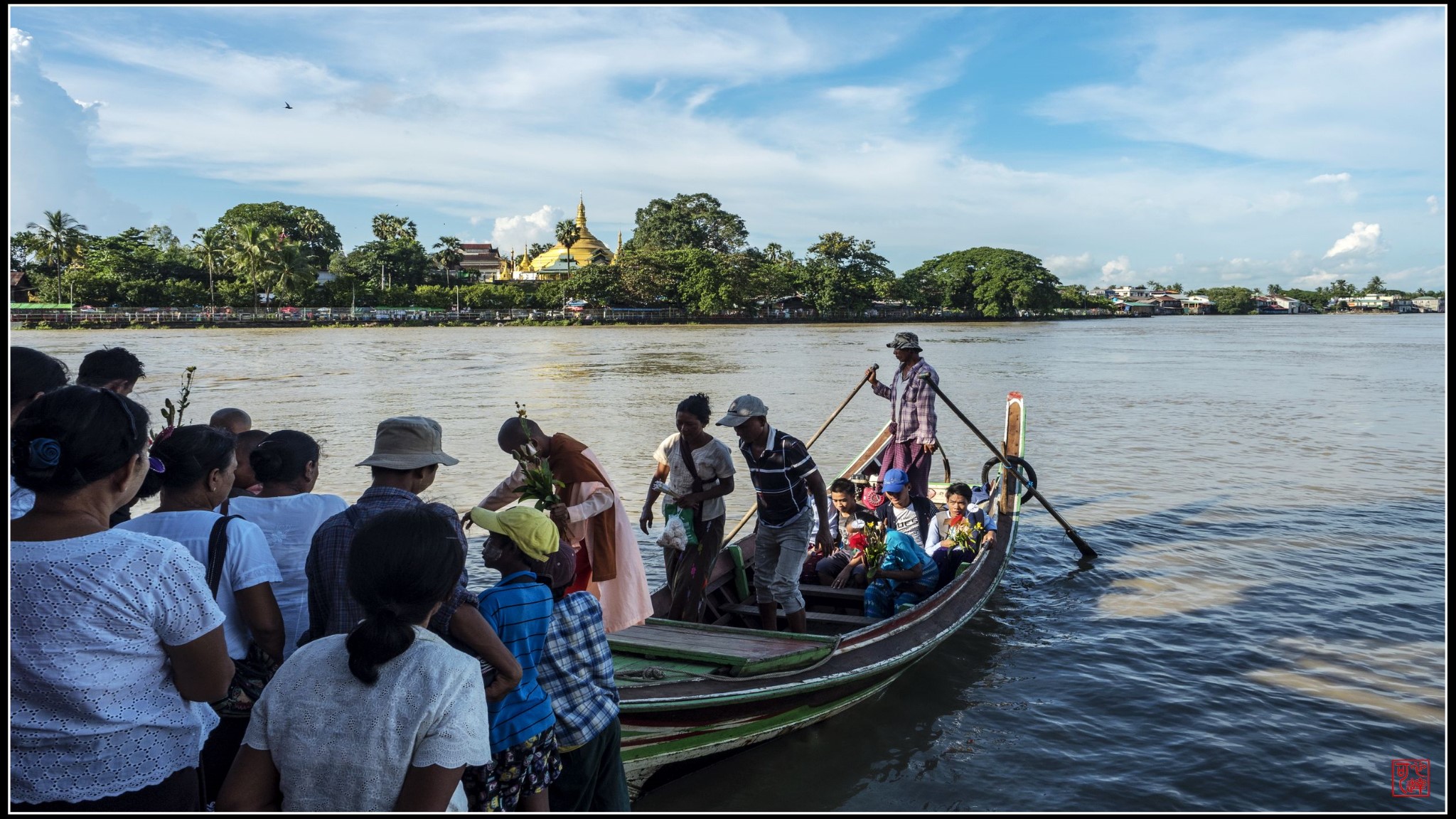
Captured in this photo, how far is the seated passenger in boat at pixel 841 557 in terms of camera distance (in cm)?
642

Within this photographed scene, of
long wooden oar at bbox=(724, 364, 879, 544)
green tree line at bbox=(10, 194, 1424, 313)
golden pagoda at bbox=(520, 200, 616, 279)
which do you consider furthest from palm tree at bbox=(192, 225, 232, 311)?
long wooden oar at bbox=(724, 364, 879, 544)

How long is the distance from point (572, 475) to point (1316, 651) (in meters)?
5.86

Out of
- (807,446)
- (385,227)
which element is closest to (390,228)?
(385,227)

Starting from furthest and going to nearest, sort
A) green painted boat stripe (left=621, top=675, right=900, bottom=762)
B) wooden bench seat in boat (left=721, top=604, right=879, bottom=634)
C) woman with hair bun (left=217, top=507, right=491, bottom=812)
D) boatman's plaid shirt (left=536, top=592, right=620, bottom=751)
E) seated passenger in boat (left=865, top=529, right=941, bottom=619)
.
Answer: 1. seated passenger in boat (left=865, top=529, right=941, bottom=619)
2. wooden bench seat in boat (left=721, top=604, right=879, bottom=634)
3. green painted boat stripe (left=621, top=675, right=900, bottom=762)
4. boatman's plaid shirt (left=536, top=592, right=620, bottom=751)
5. woman with hair bun (left=217, top=507, right=491, bottom=812)

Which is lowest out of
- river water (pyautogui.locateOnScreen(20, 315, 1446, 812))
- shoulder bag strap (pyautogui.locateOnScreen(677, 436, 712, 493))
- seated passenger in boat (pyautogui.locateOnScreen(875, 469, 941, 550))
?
river water (pyautogui.locateOnScreen(20, 315, 1446, 812))

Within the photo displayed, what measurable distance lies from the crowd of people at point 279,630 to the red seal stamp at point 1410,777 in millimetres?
4494

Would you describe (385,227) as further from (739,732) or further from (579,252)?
(739,732)

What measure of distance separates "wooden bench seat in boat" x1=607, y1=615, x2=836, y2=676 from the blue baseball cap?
2538 millimetres

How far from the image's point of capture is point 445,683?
185cm

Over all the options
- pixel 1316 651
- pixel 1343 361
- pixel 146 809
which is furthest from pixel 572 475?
pixel 1343 361

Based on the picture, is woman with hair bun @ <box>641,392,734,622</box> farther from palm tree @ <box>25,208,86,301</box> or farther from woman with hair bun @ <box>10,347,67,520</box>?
palm tree @ <box>25,208,86,301</box>

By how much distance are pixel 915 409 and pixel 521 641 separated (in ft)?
18.2

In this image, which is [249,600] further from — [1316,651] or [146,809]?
[1316,651]

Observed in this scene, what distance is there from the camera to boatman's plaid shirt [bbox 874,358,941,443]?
7.54 meters
